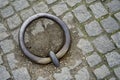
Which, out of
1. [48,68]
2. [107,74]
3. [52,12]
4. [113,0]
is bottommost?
[107,74]

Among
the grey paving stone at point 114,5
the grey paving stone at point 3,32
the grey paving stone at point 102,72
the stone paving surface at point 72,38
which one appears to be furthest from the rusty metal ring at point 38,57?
the grey paving stone at point 114,5

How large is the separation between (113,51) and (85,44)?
1.33 ft

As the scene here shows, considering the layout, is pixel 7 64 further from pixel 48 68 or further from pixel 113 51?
pixel 113 51

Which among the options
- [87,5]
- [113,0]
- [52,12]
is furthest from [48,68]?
[113,0]

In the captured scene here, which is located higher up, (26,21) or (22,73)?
(26,21)

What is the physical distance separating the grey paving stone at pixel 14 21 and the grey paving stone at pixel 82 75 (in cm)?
120

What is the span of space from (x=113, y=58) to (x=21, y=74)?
1.29 m

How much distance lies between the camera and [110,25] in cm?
393

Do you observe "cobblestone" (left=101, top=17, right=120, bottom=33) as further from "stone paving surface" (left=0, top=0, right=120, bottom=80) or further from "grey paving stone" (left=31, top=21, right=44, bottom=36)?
"grey paving stone" (left=31, top=21, right=44, bottom=36)

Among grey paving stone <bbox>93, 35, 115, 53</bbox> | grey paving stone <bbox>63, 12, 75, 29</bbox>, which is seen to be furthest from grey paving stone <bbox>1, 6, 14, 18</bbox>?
grey paving stone <bbox>93, 35, 115, 53</bbox>

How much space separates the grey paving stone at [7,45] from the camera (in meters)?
3.88

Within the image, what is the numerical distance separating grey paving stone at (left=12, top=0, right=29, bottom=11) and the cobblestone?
1.23 m

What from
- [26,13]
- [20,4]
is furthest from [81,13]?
[20,4]

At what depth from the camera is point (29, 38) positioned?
3920 mm
